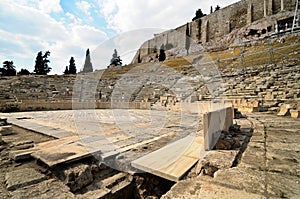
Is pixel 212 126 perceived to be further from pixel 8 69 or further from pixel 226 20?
pixel 226 20

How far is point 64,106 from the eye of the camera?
10.3 metres

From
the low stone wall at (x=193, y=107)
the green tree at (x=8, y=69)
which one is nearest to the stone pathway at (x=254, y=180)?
the low stone wall at (x=193, y=107)

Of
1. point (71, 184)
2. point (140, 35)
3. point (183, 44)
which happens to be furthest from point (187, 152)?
point (183, 44)

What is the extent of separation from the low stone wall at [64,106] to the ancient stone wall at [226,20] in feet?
102

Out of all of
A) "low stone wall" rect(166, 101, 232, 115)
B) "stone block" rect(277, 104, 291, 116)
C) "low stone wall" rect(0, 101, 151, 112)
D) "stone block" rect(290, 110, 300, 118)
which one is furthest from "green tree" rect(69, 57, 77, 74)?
"stone block" rect(290, 110, 300, 118)

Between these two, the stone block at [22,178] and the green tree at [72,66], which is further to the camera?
the green tree at [72,66]

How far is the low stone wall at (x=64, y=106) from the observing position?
880cm

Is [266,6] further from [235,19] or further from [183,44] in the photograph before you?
[183,44]

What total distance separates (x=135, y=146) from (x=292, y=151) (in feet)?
6.43

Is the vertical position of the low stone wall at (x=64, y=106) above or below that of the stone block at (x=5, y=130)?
above

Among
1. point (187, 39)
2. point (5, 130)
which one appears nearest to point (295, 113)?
point (5, 130)

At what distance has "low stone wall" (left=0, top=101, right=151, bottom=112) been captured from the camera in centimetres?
880

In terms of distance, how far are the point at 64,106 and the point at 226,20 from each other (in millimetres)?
36042

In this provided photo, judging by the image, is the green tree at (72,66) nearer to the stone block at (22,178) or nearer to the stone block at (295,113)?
the stone block at (295,113)
